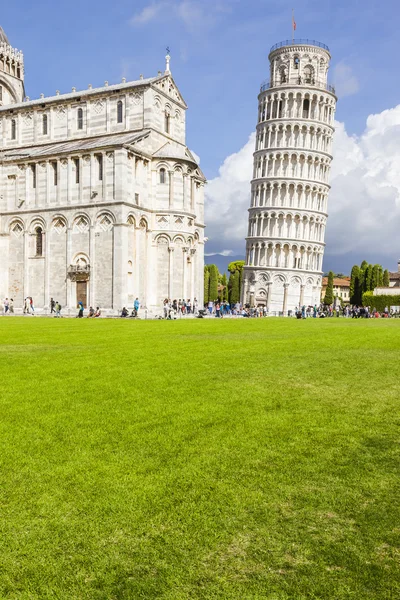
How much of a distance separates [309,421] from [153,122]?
133 ft

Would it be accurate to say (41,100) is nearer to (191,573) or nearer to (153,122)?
(153,122)

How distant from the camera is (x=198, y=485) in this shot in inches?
227

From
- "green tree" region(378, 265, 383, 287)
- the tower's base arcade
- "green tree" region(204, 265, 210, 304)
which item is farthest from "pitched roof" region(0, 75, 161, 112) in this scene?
"green tree" region(378, 265, 383, 287)

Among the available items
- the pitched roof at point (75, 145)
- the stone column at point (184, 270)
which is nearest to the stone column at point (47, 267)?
the pitched roof at point (75, 145)

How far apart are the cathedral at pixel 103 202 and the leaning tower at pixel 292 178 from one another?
107ft

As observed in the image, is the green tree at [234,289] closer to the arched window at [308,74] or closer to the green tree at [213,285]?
the green tree at [213,285]

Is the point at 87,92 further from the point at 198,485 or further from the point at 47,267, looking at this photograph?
the point at 198,485

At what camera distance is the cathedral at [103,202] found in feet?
136

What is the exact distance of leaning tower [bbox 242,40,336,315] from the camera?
3108 inches

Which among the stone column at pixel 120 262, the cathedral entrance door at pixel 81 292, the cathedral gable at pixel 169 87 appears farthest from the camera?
the cathedral gable at pixel 169 87

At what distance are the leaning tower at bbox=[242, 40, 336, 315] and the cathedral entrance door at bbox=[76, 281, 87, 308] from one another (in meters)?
40.8

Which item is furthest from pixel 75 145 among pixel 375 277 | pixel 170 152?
pixel 375 277

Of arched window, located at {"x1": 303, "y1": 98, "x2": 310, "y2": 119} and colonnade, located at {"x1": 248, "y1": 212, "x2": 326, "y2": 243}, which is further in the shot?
arched window, located at {"x1": 303, "y1": 98, "x2": 310, "y2": 119}

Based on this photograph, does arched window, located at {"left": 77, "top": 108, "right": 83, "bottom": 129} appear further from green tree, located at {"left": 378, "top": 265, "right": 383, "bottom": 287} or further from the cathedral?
green tree, located at {"left": 378, "top": 265, "right": 383, "bottom": 287}
